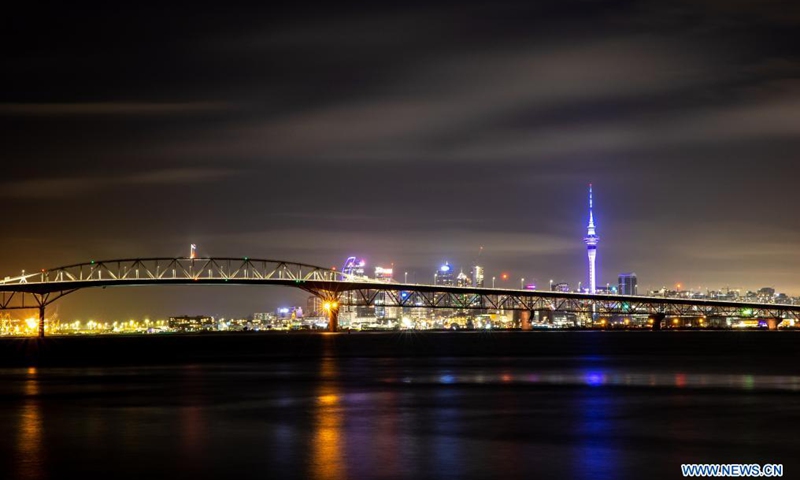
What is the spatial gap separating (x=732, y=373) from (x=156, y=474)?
46.6m

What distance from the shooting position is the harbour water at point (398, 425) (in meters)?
27.0

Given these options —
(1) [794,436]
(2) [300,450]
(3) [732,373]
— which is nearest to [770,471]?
(1) [794,436]

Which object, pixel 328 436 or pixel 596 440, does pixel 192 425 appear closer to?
pixel 328 436

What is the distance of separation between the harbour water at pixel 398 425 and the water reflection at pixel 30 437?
0.08 meters

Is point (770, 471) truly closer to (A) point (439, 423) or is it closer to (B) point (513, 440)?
(B) point (513, 440)

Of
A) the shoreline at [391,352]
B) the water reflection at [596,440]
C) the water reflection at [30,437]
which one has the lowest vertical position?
the shoreline at [391,352]

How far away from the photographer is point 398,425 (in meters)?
35.5

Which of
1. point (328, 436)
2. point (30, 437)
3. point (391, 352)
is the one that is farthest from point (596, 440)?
point (391, 352)

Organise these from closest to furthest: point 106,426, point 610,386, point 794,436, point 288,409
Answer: point 794,436 < point 106,426 < point 288,409 < point 610,386

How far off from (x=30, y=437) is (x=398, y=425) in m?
12.2

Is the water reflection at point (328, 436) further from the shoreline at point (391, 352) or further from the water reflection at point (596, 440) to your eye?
the shoreline at point (391, 352)

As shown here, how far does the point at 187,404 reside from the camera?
4369 cm

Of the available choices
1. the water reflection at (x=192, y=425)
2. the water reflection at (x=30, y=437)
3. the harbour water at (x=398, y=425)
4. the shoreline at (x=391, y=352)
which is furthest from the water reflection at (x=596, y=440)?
the shoreline at (x=391, y=352)

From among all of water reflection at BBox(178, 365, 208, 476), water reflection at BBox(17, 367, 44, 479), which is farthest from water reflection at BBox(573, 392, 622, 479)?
water reflection at BBox(17, 367, 44, 479)
